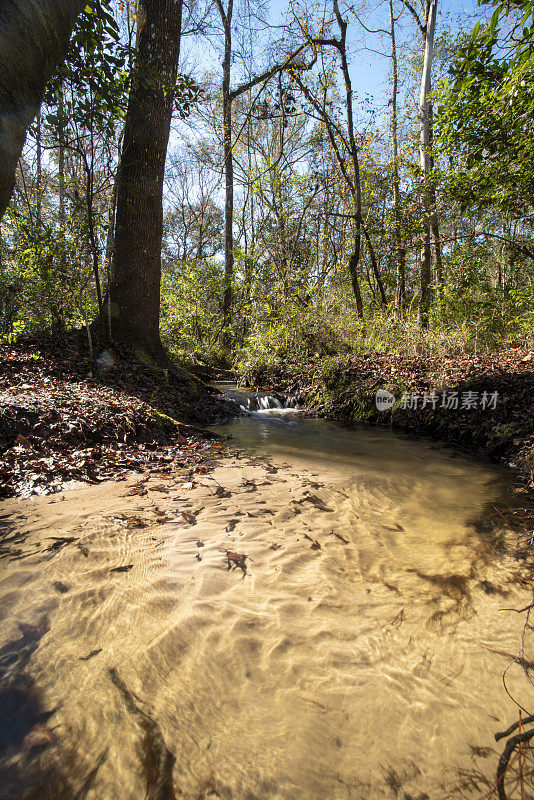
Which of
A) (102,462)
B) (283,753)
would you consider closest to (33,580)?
(283,753)

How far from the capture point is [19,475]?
321cm

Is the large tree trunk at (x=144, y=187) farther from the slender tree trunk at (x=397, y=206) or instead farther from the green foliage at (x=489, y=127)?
the slender tree trunk at (x=397, y=206)

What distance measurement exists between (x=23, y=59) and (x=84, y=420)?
10.1 ft

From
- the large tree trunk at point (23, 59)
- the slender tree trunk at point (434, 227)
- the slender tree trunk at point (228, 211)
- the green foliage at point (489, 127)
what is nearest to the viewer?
the large tree trunk at point (23, 59)

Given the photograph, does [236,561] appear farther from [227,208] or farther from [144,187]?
[227,208]

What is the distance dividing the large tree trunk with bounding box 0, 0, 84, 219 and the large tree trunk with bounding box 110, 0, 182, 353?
298 centimetres

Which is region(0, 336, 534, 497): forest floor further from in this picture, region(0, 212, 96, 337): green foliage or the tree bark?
the tree bark

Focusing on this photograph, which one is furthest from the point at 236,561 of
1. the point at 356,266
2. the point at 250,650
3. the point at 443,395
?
the point at 356,266

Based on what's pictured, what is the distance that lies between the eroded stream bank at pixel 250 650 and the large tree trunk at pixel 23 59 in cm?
272

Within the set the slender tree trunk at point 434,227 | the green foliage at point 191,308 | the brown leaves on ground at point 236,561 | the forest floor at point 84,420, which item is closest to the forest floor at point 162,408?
the forest floor at point 84,420

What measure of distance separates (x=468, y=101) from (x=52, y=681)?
807cm

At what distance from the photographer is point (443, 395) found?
6523 mm

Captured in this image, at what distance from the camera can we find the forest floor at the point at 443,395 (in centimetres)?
Answer: 520

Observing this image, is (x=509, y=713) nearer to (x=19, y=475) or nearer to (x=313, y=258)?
(x=19, y=475)
